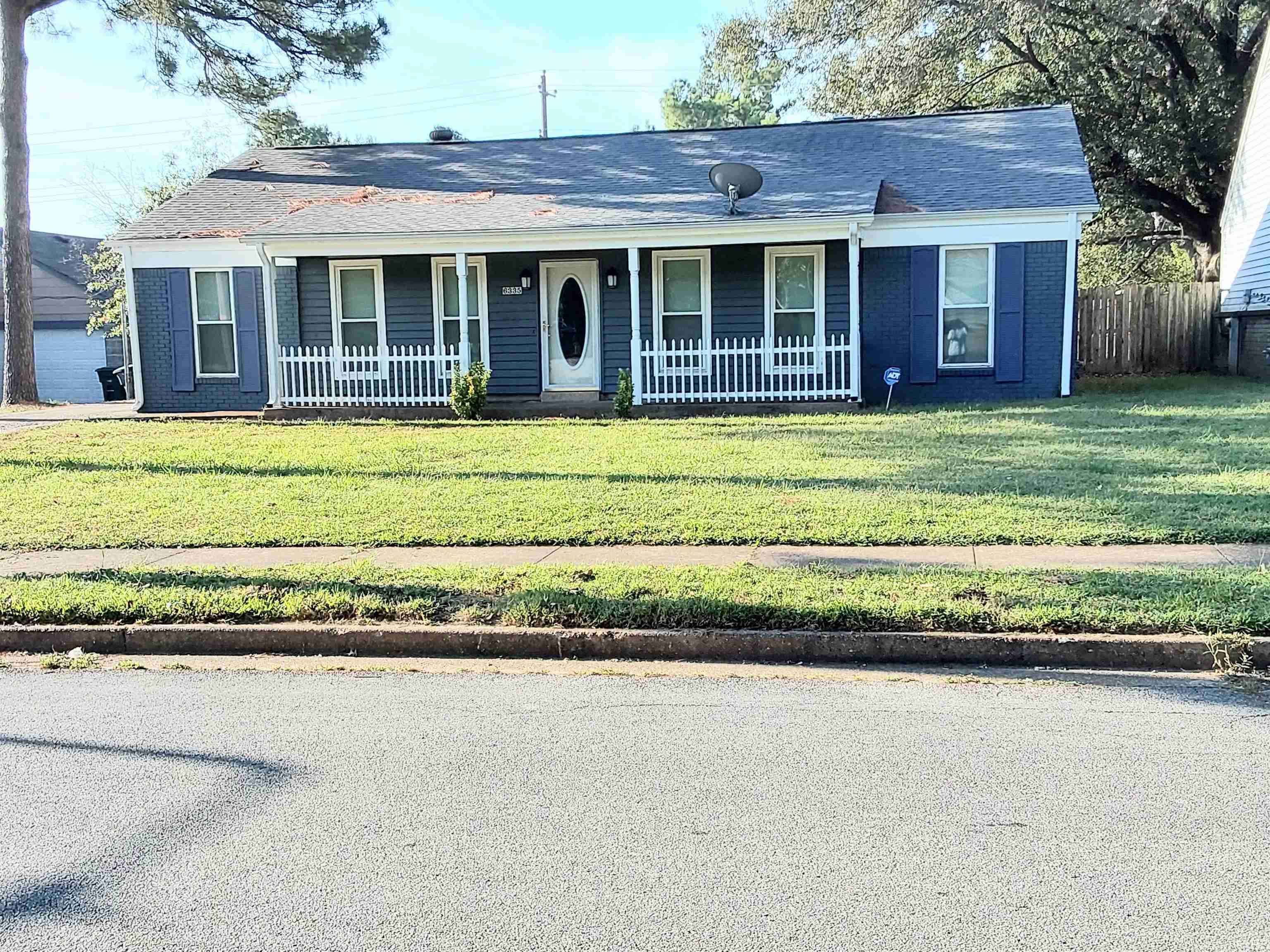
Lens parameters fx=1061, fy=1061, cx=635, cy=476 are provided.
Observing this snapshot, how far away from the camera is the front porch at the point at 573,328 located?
52.4 ft

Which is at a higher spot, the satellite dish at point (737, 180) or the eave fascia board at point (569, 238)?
the satellite dish at point (737, 180)

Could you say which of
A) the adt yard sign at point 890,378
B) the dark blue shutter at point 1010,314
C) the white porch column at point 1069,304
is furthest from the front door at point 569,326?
the white porch column at point 1069,304

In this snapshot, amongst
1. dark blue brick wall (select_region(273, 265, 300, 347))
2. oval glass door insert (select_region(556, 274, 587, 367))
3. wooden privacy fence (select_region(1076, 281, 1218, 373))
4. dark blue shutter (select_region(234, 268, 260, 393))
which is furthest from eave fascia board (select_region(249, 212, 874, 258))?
wooden privacy fence (select_region(1076, 281, 1218, 373))

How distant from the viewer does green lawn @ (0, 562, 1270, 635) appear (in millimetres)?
5469

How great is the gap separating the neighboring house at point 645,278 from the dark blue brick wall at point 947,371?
0.03 m

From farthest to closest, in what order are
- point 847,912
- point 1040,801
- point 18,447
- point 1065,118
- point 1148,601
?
point 1065,118 → point 18,447 → point 1148,601 → point 1040,801 → point 847,912

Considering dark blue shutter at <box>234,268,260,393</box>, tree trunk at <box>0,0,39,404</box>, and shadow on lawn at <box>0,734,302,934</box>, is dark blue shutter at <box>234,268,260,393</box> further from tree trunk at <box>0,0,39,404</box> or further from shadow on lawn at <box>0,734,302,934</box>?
shadow on lawn at <box>0,734,302,934</box>

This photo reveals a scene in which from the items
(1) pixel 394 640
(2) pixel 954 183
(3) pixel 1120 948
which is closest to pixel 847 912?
(3) pixel 1120 948

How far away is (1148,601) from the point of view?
5559 mm

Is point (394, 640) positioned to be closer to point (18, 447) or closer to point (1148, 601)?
Result: point (1148, 601)

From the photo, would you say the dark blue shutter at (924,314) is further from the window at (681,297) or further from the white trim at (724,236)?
the window at (681,297)

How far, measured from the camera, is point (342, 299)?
1770cm

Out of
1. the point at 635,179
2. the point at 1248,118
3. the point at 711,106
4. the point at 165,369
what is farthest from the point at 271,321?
the point at 711,106

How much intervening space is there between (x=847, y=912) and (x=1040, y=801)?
1053mm
